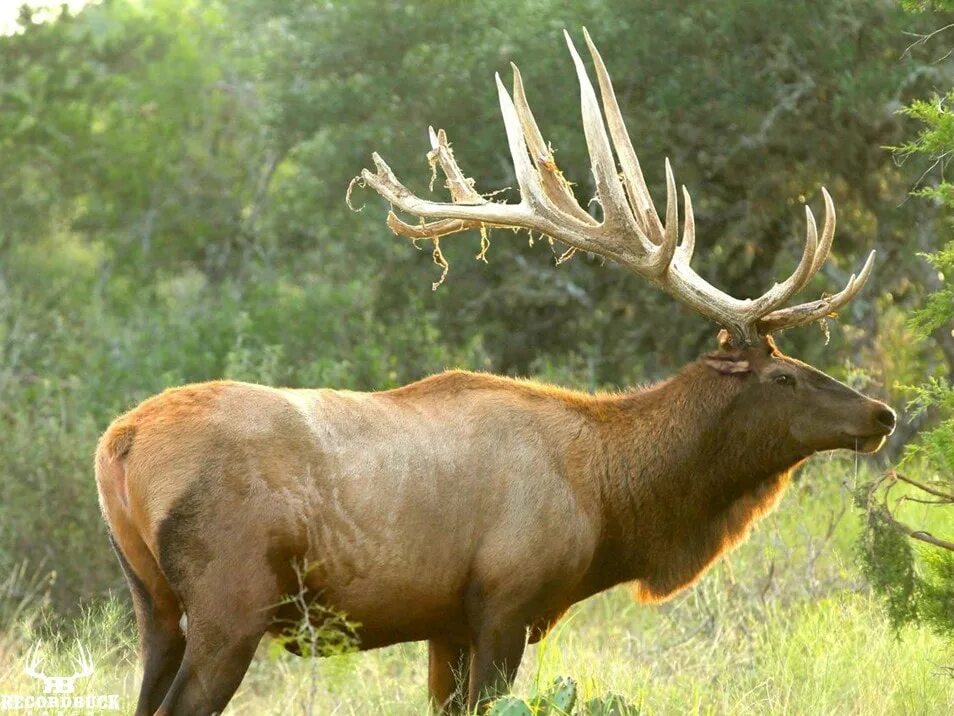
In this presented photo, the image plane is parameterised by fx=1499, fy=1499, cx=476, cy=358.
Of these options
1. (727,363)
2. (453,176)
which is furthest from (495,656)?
(453,176)

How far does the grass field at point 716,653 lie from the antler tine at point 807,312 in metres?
0.79

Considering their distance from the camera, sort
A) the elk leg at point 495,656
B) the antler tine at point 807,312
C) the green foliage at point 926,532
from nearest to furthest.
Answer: the elk leg at point 495,656 → the green foliage at point 926,532 → the antler tine at point 807,312

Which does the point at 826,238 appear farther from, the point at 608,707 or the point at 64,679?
the point at 64,679

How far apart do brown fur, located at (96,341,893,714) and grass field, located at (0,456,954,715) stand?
0.28m

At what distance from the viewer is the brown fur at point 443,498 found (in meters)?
5.31

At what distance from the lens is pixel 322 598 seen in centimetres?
559

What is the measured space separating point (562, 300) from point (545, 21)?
230 centimetres

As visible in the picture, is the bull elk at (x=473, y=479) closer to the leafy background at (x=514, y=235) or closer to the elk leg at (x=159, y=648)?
the elk leg at (x=159, y=648)

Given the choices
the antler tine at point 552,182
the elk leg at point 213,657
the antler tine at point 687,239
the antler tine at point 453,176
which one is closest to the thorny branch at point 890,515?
the antler tine at point 687,239

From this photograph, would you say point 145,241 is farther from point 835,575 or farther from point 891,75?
point 835,575

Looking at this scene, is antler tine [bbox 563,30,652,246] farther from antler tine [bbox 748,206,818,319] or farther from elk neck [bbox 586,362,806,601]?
elk neck [bbox 586,362,806,601]

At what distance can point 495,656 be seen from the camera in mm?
5695


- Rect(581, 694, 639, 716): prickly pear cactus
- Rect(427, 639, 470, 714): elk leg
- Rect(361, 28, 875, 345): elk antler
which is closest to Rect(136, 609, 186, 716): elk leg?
Rect(427, 639, 470, 714): elk leg

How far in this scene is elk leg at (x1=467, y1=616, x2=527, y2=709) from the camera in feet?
18.6
